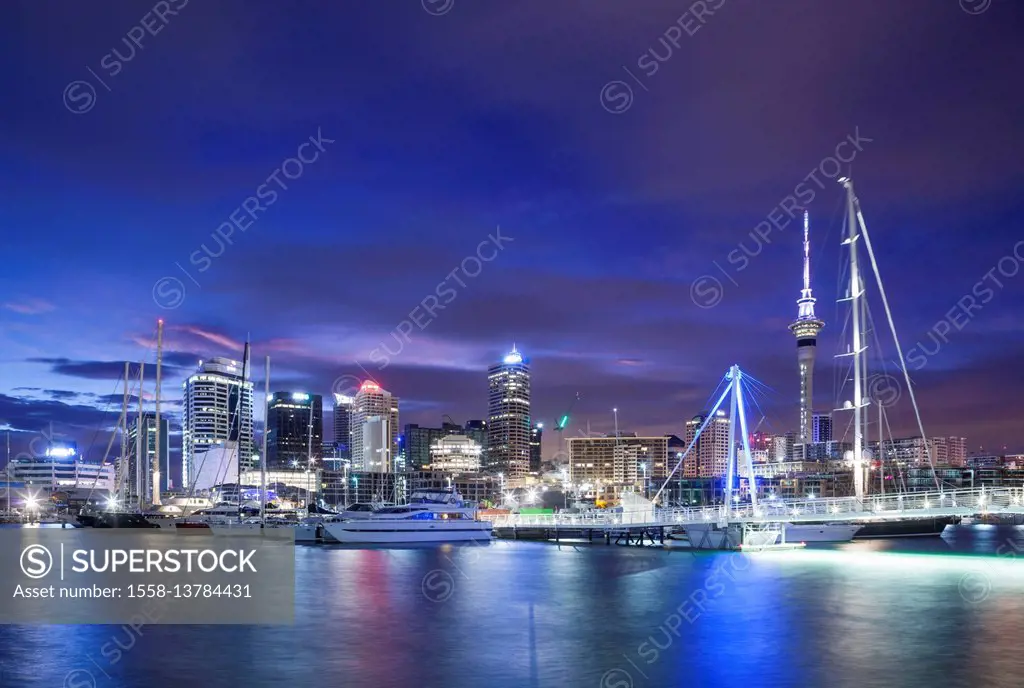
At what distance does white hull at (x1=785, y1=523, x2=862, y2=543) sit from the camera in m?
95.3

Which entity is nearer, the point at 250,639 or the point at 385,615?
the point at 250,639

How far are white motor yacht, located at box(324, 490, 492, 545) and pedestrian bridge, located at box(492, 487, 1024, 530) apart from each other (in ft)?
31.9

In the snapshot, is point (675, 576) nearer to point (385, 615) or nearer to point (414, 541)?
point (385, 615)

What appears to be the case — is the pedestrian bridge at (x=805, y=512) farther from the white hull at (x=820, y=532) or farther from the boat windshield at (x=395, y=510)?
the boat windshield at (x=395, y=510)

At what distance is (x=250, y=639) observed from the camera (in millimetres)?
36344

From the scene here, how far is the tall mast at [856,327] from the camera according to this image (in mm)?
92812

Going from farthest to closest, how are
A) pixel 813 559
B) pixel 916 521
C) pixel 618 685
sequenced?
1. pixel 916 521
2. pixel 813 559
3. pixel 618 685

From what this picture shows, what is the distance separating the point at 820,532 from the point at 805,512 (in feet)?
66.1

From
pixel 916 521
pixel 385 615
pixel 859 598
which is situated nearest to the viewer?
pixel 385 615

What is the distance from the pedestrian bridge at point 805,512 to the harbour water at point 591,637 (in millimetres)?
4939

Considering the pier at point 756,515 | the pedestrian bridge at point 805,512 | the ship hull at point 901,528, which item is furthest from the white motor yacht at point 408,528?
the ship hull at point 901,528

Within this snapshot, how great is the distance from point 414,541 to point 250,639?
69449 mm

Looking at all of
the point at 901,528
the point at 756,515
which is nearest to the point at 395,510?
the point at 756,515

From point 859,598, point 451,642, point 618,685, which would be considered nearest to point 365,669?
point 451,642
